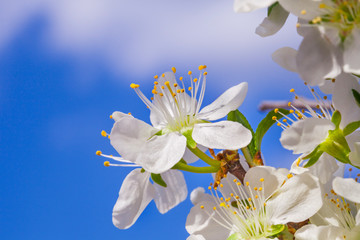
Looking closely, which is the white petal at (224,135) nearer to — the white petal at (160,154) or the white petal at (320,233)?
the white petal at (160,154)

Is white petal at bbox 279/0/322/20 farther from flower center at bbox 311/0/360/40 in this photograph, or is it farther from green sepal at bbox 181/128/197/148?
green sepal at bbox 181/128/197/148

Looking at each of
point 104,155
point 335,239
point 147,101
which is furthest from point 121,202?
point 335,239

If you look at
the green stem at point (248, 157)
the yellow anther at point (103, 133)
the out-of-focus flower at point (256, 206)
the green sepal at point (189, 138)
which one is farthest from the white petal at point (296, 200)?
the yellow anther at point (103, 133)

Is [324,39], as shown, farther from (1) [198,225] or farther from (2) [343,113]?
(1) [198,225]

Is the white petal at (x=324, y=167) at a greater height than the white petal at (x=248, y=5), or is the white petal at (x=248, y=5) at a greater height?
the white petal at (x=248, y=5)

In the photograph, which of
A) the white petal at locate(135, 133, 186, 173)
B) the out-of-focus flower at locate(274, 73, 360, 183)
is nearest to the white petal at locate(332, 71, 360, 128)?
the out-of-focus flower at locate(274, 73, 360, 183)

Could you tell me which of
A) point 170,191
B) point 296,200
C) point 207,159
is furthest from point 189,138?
point 296,200
